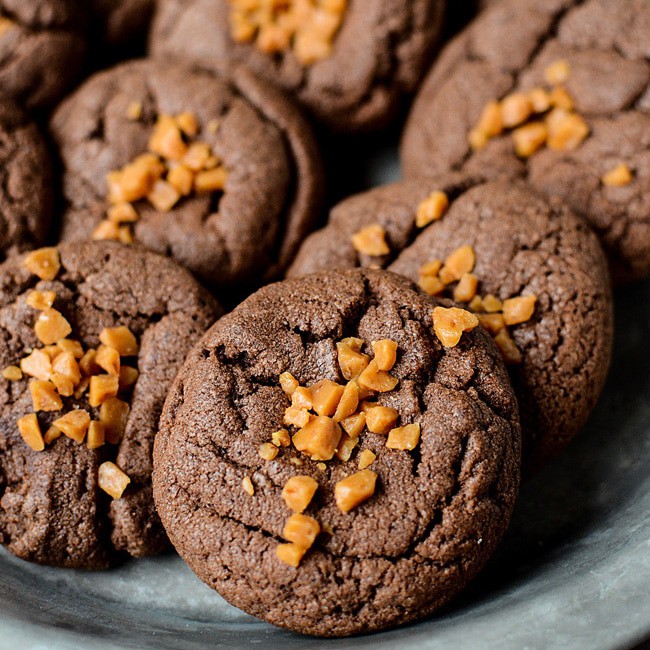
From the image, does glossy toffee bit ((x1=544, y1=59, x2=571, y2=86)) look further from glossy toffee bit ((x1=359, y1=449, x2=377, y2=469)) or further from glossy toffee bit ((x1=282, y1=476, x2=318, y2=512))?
glossy toffee bit ((x1=282, y1=476, x2=318, y2=512))

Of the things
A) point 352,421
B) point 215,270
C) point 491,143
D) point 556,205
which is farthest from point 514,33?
point 352,421

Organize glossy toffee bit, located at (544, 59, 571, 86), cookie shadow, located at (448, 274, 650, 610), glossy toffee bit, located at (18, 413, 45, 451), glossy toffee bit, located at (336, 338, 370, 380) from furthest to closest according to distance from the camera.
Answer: glossy toffee bit, located at (544, 59, 571, 86), cookie shadow, located at (448, 274, 650, 610), glossy toffee bit, located at (18, 413, 45, 451), glossy toffee bit, located at (336, 338, 370, 380)

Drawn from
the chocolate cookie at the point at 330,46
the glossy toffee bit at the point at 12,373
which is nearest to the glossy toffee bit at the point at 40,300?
the glossy toffee bit at the point at 12,373

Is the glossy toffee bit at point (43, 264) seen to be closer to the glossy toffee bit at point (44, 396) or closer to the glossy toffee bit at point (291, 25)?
the glossy toffee bit at point (44, 396)

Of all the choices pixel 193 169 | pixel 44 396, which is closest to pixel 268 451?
pixel 44 396

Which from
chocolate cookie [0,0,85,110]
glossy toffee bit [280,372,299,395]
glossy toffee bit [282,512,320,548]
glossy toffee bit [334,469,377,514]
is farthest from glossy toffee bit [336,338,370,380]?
chocolate cookie [0,0,85,110]

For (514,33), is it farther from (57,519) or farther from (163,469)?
(57,519)
